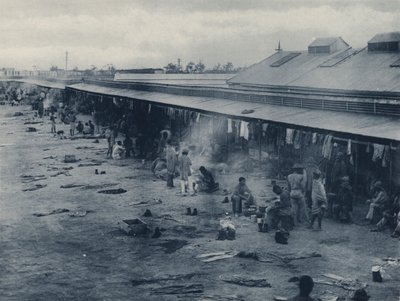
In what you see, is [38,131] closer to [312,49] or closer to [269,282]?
[312,49]

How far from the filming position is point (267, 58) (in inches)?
1416

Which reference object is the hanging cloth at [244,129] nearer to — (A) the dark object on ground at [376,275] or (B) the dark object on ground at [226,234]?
(B) the dark object on ground at [226,234]

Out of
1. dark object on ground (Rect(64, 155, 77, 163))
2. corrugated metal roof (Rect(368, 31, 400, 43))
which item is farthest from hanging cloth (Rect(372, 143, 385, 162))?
dark object on ground (Rect(64, 155, 77, 163))

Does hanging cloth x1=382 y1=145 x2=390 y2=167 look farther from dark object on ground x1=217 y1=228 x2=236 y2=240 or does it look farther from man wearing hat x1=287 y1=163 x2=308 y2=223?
dark object on ground x1=217 y1=228 x2=236 y2=240

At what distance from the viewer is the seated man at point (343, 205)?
1434cm

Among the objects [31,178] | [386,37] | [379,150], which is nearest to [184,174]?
[379,150]

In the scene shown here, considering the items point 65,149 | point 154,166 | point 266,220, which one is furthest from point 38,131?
point 266,220

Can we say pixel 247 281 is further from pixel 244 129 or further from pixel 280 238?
pixel 244 129

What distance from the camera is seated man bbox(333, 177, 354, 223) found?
14.3 m

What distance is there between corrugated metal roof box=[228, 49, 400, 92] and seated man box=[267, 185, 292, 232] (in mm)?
8834

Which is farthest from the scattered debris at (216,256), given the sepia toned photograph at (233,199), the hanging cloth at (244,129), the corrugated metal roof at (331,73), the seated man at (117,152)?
the seated man at (117,152)

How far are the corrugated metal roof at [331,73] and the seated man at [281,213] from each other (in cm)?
883

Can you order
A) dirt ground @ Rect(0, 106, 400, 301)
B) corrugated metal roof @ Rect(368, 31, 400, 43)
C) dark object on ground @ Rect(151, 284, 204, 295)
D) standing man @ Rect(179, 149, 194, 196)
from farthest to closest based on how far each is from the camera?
corrugated metal roof @ Rect(368, 31, 400, 43), standing man @ Rect(179, 149, 194, 196), dirt ground @ Rect(0, 106, 400, 301), dark object on ground @ Rect(151, 284, 204, 295)

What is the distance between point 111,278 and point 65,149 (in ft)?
69.5
